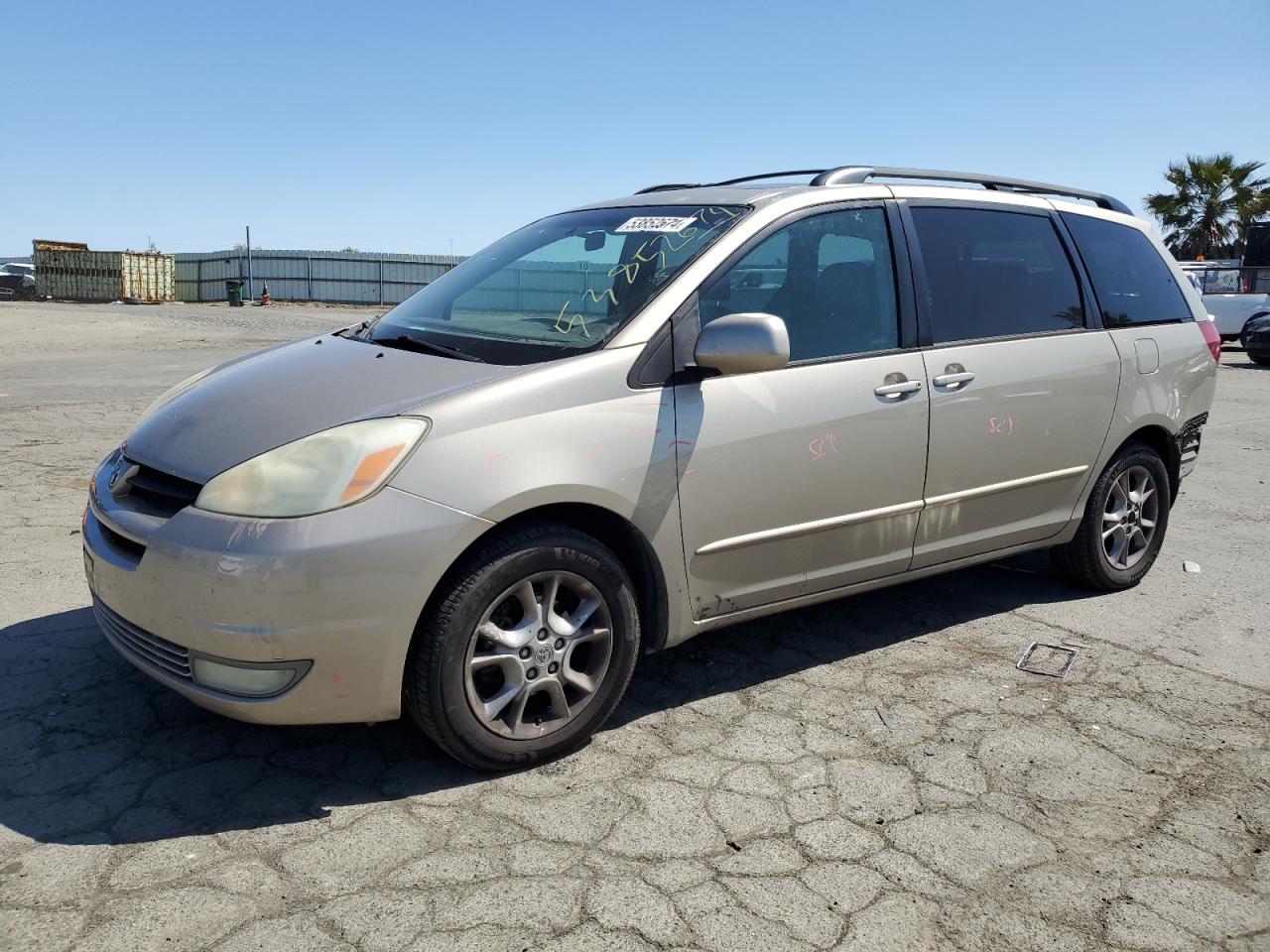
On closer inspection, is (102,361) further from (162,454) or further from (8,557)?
(162,454)

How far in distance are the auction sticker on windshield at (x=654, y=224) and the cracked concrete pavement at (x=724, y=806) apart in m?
1.62

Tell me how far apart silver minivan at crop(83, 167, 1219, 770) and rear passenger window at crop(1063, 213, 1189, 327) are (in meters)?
0.03

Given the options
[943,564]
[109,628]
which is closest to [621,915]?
[109,628]

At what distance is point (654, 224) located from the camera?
396cm

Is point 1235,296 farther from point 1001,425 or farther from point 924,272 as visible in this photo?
point 924,272

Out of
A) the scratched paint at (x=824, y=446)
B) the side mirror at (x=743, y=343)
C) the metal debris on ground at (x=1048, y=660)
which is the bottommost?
the metal debris on ground at (x=1048, y=660)

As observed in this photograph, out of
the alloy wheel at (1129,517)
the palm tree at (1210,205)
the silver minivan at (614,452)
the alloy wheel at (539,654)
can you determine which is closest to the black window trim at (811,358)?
the silver minivan at (614,452)

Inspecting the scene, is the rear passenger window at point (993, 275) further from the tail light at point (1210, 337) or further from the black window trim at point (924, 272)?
the tail light at point (1210, 337)

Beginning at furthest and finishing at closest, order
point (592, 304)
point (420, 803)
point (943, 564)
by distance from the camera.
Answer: point (943, 564)
point (592, 304)
point (420, 803)

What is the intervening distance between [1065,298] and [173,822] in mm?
3952

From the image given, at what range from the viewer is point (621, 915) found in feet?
8.37

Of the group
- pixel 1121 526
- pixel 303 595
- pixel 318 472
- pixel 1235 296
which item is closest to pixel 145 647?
pixel 303 595

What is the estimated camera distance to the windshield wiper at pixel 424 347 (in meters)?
3.51

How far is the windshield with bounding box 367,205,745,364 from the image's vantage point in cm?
355
